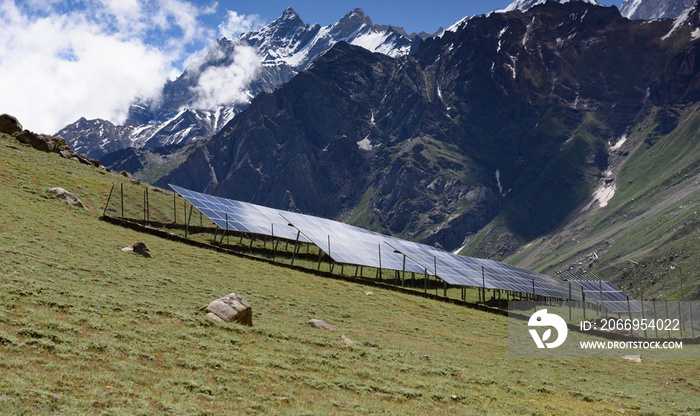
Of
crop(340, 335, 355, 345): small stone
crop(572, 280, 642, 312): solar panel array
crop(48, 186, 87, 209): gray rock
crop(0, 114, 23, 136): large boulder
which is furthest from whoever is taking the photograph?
crop(0, 114, 23, 136): large boulder

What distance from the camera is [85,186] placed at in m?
77.8

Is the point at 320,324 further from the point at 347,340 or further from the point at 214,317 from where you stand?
the point at 214,317

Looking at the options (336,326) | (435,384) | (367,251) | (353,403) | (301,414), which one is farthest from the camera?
(367,251)

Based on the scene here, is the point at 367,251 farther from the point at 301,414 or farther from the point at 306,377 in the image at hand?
the point at 301,414

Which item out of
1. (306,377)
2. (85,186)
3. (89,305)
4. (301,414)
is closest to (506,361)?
(306,377)

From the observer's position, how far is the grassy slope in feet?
55.4

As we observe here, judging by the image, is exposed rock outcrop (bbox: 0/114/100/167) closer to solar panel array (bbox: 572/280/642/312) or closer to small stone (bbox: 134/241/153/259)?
small stone (bbox: 134/241/153/259)

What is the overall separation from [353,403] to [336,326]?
15556 mm

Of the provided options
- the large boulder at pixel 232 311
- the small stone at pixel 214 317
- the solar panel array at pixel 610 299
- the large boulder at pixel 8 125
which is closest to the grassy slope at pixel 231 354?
the small stone at pixel 214 317

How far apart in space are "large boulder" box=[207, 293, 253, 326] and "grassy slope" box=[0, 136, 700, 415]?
1.12 metres

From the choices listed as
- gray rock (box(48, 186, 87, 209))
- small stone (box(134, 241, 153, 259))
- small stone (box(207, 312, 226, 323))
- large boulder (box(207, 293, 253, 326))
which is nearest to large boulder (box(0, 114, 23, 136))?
gray rock (box(48, 186, 87, 209))

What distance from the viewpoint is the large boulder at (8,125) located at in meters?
102

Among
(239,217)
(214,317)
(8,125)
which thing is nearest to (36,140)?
(8,125)

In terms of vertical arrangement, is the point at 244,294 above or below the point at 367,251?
below
